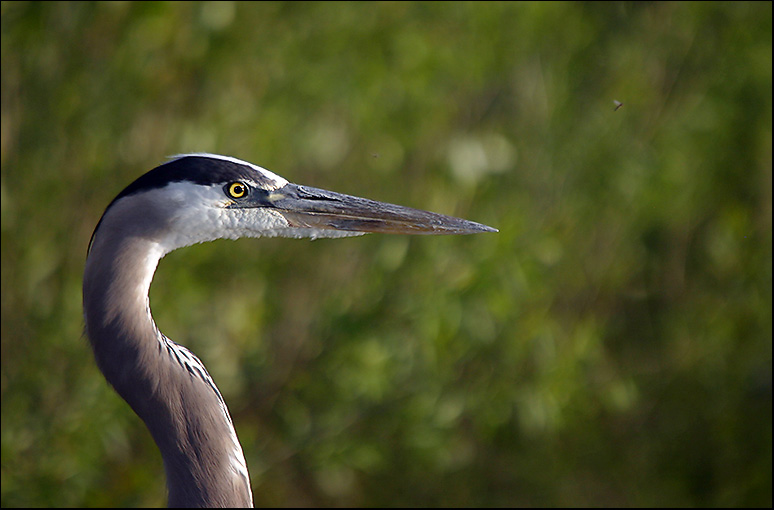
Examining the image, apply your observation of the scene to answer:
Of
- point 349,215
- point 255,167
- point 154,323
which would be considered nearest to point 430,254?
point 349,215

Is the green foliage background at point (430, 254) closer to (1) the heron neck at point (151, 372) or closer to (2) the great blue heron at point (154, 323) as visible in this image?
(2) the great blue heron at point (154, 323)

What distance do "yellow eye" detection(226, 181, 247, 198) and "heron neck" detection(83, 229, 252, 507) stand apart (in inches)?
6.0

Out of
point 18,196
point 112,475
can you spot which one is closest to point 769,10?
point 18,196

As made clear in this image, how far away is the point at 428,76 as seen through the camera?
8.36ft

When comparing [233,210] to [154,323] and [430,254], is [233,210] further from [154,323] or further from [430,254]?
[430,254]

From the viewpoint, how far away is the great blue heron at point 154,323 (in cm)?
125

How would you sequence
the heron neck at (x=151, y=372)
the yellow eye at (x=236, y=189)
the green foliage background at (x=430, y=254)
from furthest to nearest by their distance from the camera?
the green foliage background at (x=430, y=254) < the yellow eye at (x=236, y=189) < the heron neck at (x=151, y=372)

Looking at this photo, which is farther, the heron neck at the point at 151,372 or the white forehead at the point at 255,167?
the white forehead at the point at 255,167

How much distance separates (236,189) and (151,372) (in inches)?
13.3

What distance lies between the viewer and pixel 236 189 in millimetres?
1367

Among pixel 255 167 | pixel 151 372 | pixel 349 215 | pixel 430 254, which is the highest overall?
pixel 255 167

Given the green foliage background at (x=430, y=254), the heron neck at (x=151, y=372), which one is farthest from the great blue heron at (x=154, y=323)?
the green foliage background at (x=430, y=254)

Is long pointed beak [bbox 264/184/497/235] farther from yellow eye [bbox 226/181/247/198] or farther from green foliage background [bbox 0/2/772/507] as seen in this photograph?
green foliage background [bbox 0/2/772/507]

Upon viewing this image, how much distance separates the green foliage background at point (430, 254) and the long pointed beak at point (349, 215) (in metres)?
A: 0.95
